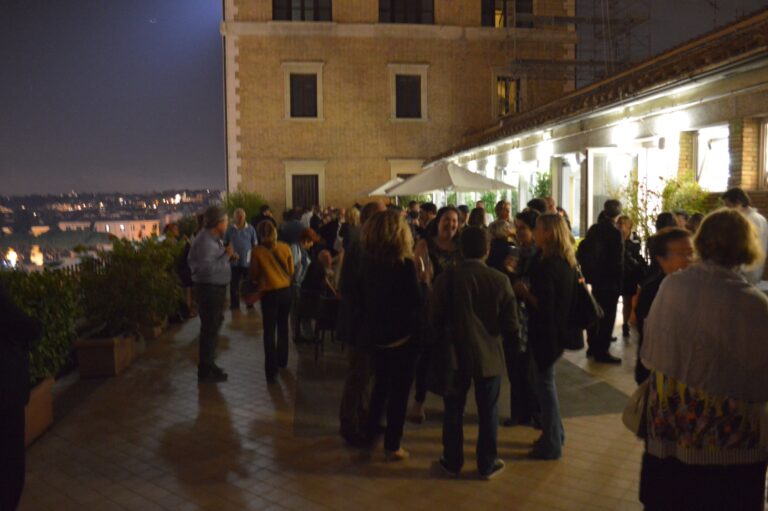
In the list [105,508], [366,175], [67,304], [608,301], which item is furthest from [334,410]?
[366,175]

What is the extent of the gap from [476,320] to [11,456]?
306cm

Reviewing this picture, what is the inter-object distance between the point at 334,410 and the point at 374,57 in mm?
23817

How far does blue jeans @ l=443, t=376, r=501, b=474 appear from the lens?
5.16 m

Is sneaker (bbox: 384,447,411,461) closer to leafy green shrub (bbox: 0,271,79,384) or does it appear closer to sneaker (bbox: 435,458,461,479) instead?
sneaker (bbox: 435,458,461,479)

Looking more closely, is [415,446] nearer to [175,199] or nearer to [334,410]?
[334,410]

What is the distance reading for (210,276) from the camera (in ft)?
26.1

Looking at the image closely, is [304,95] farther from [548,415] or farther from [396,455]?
[548,415]

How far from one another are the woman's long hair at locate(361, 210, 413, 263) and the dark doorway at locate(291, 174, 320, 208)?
76.6ft

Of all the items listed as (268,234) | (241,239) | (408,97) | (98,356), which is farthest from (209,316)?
(408,97)

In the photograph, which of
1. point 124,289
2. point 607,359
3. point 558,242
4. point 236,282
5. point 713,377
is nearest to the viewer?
point 713,377

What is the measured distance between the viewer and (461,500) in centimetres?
483

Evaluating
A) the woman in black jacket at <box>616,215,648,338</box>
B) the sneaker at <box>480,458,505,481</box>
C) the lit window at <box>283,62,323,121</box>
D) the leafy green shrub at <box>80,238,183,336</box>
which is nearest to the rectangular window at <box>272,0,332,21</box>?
the lit window at <box>283,62,323,121</box>

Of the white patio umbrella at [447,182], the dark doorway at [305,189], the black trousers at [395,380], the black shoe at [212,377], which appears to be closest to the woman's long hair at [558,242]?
the black trousers at [395,380]

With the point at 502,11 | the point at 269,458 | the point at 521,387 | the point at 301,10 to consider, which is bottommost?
the point at 269,458
